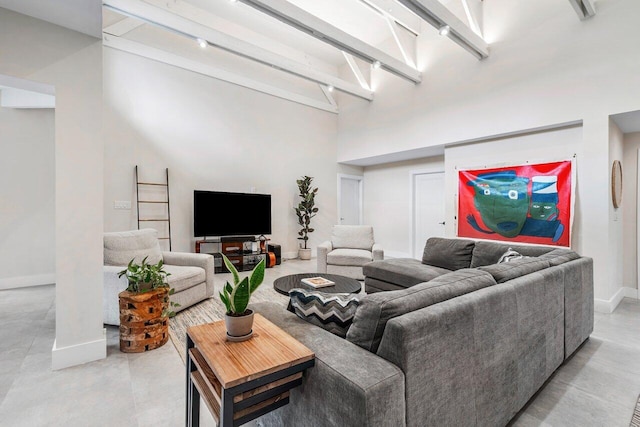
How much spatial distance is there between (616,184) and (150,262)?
5493mm

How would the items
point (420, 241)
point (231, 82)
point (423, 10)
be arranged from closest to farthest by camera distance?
1. point (423, 10)
2. point (231, 82)
3. point (420, 241)

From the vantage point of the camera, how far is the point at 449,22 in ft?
12.1

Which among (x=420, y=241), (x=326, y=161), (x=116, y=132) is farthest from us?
(x=326, y=161)

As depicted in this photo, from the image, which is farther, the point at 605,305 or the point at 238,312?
the point at 605,305

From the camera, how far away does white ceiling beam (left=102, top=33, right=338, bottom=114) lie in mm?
4539

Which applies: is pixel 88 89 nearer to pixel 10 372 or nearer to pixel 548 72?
pixel 10 372

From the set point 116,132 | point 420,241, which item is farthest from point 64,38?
point 420,241

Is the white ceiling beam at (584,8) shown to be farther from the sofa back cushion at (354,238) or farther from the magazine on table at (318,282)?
the magazine on table at (318,282)

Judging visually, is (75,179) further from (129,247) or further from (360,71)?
(360,71)

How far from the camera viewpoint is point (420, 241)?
21.2 feet

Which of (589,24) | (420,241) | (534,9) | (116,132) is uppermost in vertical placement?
(534,9)

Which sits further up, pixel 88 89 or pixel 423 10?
pixel 423 10

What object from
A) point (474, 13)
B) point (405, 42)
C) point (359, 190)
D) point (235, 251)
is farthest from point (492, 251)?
point (359, 190)

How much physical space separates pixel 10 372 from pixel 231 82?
5.06 meters
